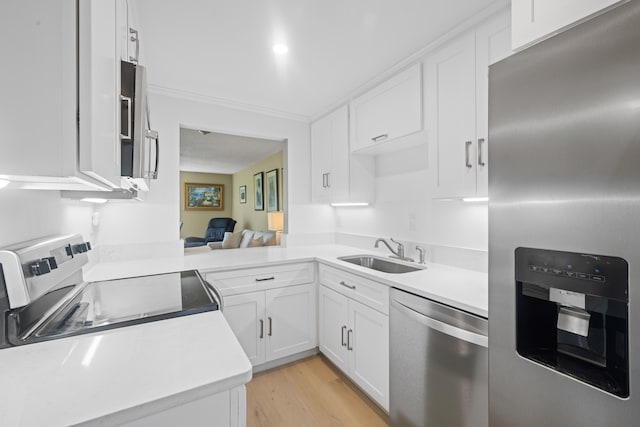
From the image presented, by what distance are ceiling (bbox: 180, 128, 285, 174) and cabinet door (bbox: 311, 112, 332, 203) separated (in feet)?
3.38

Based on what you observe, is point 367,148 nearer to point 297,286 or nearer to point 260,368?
point 297,286

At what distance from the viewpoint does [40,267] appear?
882 millimetres

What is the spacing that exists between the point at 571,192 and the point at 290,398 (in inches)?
76.4

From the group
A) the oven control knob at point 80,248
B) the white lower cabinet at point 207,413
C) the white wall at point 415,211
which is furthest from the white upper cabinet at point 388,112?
the oven control knob at point 80,248

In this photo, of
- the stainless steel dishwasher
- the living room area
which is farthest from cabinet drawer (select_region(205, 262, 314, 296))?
the living room area

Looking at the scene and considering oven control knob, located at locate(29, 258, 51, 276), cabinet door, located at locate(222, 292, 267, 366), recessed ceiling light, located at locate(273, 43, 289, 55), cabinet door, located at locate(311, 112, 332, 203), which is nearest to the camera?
oven control knob, located at locate(29, 258, 51, 276)

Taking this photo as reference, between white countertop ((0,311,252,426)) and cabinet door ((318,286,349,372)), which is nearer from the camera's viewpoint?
white countertop ((0,311,252,426))

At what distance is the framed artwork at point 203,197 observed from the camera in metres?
7.55

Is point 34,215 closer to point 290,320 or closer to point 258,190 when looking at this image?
point 290,320

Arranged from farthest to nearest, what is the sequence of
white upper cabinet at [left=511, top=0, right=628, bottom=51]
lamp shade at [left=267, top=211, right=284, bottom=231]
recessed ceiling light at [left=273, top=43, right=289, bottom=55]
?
lamp shade at [left=267, top=211, right=284, bottom=231] → recessed ceiling light at [left=273, top=43, right=289, bottom=55] → white upper cabinet at [left=511, top=0, right=628, bottom=51]

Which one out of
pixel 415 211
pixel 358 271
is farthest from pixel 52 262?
pixel 415 211

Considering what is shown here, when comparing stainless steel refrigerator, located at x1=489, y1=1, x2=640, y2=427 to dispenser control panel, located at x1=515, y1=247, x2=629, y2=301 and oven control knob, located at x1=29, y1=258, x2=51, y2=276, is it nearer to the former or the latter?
dispenser control panel, located at x1=515, y1=247, x2=629, y2=301

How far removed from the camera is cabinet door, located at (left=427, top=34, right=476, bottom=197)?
1509mm

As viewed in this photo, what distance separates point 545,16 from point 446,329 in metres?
1.16
